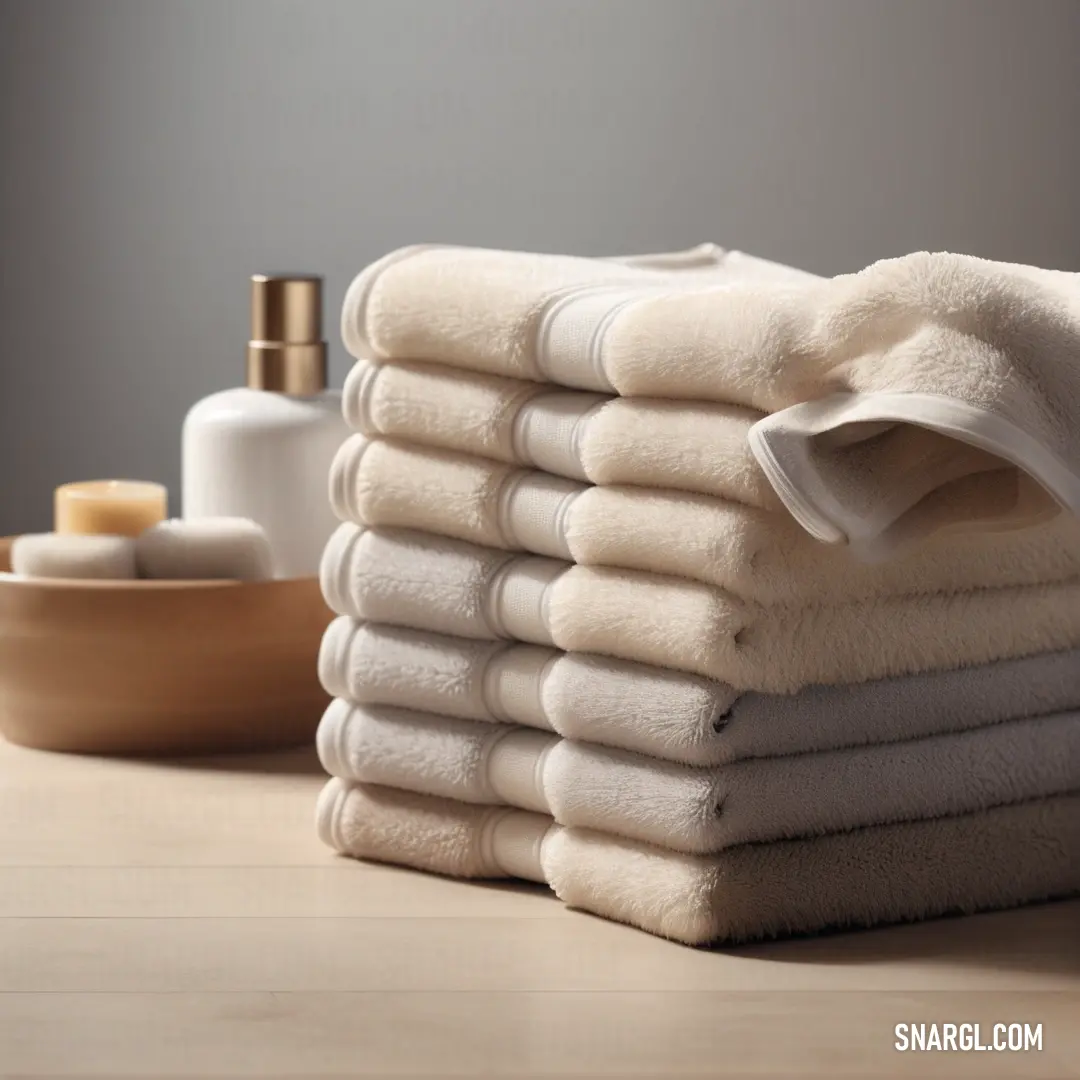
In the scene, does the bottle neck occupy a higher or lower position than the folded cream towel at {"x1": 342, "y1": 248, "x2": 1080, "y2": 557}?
lower

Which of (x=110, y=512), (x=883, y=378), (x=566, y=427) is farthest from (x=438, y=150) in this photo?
(x=883, y=378)

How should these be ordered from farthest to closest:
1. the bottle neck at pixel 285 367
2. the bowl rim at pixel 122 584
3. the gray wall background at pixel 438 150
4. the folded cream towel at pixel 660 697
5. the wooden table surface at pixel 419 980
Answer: the gray wall background at pixel 438 150, the bottle neck at pixel 285 367, the bowl rim at pixel 122 584, the folded cream towel at pixel 660 697, the wooden table surface at pixel 419 980

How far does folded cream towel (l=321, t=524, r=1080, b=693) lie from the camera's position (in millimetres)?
738

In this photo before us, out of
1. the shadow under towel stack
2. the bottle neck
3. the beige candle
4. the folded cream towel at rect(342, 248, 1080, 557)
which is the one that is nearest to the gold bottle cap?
the bottle neck

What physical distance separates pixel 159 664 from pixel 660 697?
396 mm

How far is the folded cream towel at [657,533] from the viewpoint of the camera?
0.73 meters

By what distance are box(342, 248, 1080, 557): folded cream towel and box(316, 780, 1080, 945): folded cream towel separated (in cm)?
16

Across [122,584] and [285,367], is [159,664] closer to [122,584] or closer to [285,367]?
[122,584]

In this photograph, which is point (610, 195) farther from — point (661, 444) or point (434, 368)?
point (661, 444)

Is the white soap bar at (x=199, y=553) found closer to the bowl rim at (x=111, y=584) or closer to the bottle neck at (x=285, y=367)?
the bowl rim at (x=111, y=584)

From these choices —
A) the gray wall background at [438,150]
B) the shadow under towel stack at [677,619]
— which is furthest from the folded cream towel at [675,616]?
the gray wall background at [438,150]

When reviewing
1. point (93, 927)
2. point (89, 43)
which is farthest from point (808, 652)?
point (89, 43)

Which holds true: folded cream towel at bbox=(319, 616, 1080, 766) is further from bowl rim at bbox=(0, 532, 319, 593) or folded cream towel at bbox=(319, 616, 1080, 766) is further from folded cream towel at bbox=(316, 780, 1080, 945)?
bowl rim at bbox=(0, 532, 319, 593)

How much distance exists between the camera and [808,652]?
0.75m
